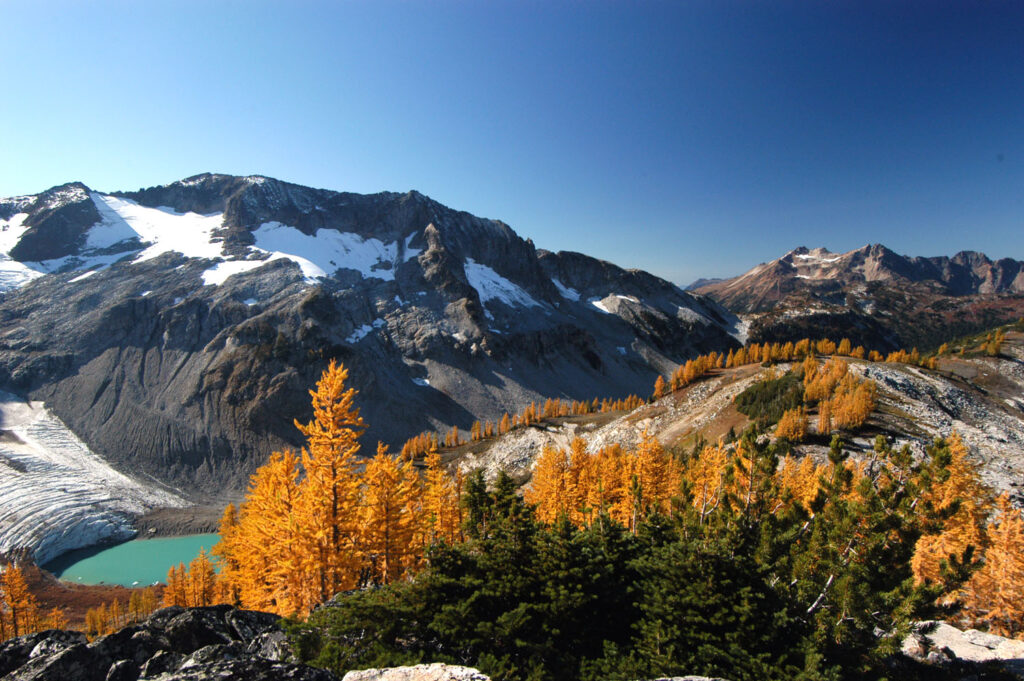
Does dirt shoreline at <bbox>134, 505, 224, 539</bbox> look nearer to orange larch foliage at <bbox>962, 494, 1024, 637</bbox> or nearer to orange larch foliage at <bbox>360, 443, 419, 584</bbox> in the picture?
orange larch foliage at <bbox>360, 443, 419, 584</bbox>

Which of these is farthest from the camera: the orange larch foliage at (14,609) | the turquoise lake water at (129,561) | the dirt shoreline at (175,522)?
the dirt shoreline at (175,522)

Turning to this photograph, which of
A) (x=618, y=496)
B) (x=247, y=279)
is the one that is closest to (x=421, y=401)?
(x=247, y=279)

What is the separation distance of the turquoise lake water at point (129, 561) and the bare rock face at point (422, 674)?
318 feet

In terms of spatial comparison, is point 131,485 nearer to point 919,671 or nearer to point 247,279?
point 247,279

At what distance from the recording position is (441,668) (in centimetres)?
684

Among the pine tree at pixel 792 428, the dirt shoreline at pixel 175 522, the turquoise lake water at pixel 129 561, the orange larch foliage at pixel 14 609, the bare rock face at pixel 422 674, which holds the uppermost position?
the bare rock face at pixel 422 674

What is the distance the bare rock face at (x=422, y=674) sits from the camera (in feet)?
21.4

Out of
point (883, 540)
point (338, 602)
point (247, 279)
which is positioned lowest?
point (338, 602)

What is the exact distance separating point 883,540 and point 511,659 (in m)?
9.83

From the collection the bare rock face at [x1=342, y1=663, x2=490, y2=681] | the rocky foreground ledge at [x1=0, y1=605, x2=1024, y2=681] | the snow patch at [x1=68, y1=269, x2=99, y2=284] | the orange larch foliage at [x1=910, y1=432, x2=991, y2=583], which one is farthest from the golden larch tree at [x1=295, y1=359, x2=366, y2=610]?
the snow patch at [x1=68, y1=269, x2=99, y2=284]

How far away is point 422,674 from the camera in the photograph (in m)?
6.72

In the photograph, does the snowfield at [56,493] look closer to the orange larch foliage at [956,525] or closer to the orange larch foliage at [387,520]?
the orange larch foliage at [387,520]

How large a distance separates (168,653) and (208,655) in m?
3.18

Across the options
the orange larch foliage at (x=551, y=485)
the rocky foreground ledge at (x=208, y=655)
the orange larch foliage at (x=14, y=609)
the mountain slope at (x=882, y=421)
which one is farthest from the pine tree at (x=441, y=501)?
the orange larch foliage at (x=14, y=609)
